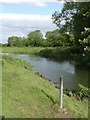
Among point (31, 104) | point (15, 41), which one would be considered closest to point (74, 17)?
point (31, 104)

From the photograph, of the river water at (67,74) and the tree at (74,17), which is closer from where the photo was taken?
the river water at (67,74)

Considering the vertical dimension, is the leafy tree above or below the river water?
above

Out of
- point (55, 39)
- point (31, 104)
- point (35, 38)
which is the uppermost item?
point (35, 38)

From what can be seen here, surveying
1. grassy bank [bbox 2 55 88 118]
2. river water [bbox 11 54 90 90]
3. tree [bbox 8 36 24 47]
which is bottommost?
river water [bbox 11 54 90 90]

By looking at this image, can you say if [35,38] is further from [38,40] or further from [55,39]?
[55,39]

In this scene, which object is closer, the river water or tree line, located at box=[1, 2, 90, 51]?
the river water

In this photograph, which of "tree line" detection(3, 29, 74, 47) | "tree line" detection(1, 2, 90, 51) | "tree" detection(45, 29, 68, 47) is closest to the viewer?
"tree line" detection(1, 2, 90, 51)

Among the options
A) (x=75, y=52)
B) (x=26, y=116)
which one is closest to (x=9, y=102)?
(x=26, y=116)

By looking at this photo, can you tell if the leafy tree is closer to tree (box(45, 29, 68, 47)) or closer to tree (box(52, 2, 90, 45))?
tree (box(45, 29, 68, 47))

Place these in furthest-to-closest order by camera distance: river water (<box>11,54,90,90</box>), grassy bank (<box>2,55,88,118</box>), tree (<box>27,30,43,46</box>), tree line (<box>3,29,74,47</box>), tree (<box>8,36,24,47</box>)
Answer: tree (<box>8,36,24,47</box>)
tree (<box>27,30,43,46</box>)
tree line (<box>3,29,74,47</box>)
river water (<box>11,54,90,90</box>)
grassy bank (<box>2,55,88,118</box>)

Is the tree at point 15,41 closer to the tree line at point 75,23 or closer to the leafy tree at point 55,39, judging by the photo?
the leafy tree at point 55,39

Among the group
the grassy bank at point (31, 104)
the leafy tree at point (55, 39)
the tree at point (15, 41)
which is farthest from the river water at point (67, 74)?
the tree at point (15, 41)

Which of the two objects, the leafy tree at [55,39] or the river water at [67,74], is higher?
the leafy tree at [55,39]

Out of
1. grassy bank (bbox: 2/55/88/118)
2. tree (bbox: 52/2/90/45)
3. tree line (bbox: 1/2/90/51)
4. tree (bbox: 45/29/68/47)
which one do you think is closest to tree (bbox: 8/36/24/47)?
tree (bbox: 45/29/68/47)
